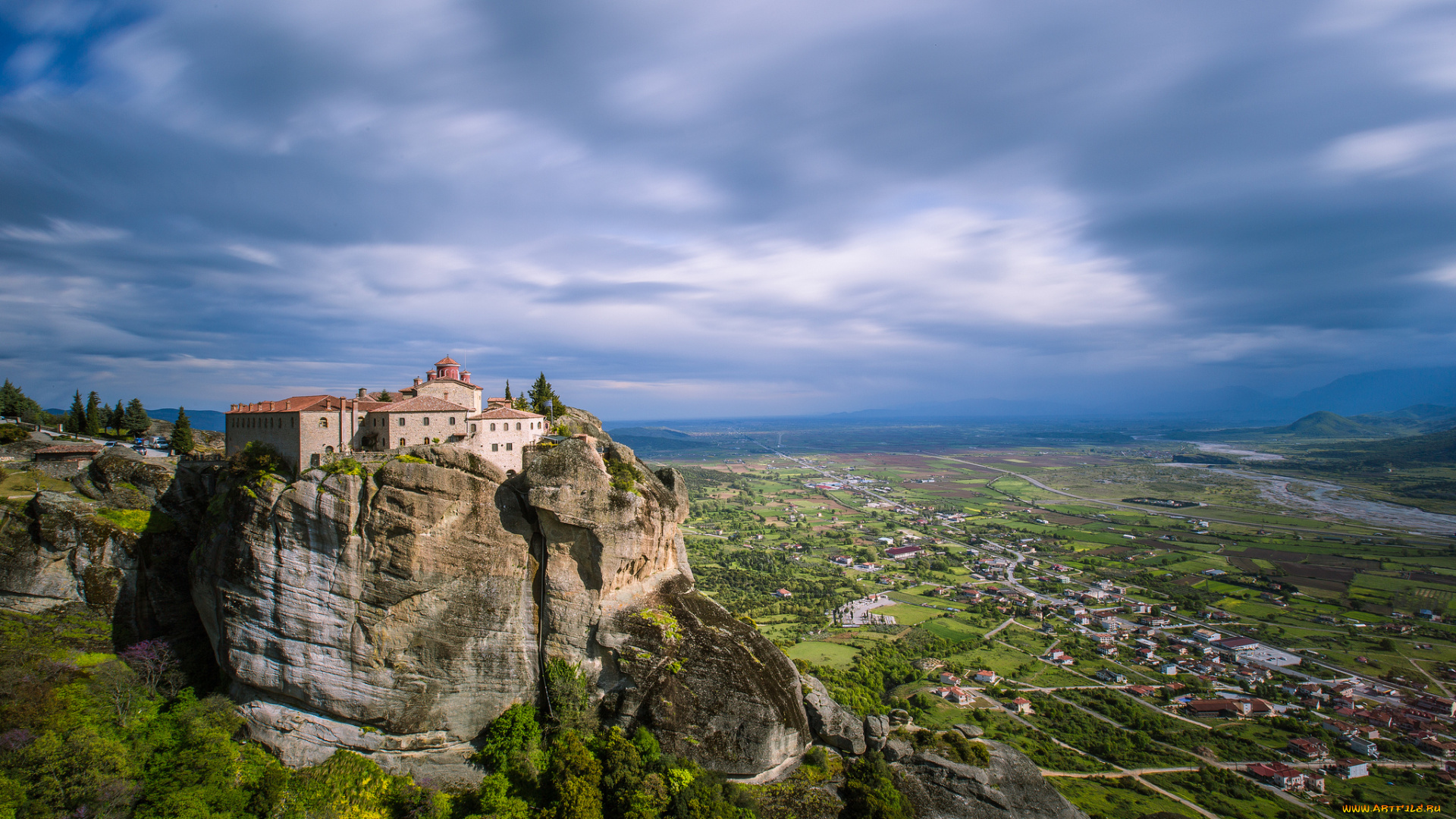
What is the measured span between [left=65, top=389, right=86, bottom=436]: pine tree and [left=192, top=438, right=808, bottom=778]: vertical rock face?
128ft

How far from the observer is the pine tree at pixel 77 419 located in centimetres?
4797

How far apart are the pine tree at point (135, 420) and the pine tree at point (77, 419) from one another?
104 inches

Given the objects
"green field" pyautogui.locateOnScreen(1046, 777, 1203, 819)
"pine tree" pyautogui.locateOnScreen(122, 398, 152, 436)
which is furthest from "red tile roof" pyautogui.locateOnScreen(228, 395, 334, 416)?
"green field" pyautogui.locateOnScreen(1046, 777, 1203, 819)

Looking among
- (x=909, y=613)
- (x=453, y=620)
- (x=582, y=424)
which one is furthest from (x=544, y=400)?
(x=909, y=613)

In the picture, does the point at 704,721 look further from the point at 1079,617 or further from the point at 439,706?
the point at 1079,617

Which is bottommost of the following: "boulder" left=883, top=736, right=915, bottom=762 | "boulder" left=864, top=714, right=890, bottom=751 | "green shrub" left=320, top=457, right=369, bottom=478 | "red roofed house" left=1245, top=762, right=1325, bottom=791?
"red roofed house" left=1245, top=762, right=1325, bottom=791

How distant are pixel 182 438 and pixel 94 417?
16.2m

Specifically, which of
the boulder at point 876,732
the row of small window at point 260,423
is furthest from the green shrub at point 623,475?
the boulder at point 876,732

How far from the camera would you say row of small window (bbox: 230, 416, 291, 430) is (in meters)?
26.6

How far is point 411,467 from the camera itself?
22906mm

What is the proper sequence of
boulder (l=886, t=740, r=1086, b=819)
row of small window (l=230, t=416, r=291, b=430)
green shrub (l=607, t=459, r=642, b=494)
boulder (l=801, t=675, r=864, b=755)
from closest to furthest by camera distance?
boulder (l=886, t=740, r=1086, b=819), green shrub (l=607, t=459, r=642, b=494), boulder (l=801, t=675, r=864, b=755), row of small window (l=230, t=416, r=291, b=430)

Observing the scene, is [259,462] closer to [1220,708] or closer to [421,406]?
[421,406]

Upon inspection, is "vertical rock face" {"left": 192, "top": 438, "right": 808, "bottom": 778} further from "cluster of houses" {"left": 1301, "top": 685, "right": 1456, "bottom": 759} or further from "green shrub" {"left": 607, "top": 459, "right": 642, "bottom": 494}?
"cluster of houses" {"left": 1301, "top": 685, "right": 1456, "bottom": 759}

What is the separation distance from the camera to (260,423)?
28172 millimetres
